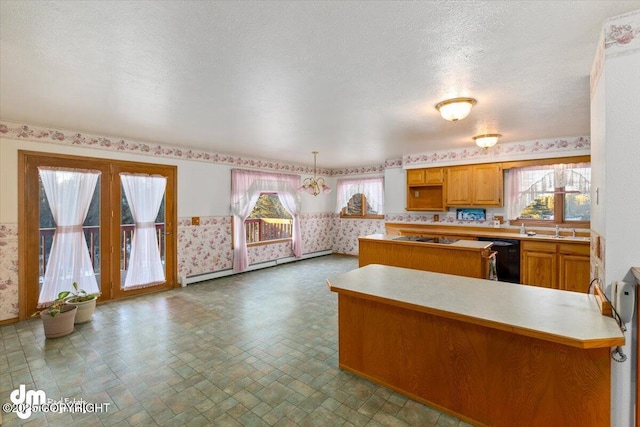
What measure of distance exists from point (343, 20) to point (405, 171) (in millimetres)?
4996

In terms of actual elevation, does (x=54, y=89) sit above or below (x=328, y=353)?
above

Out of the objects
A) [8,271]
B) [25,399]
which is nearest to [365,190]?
[8,271]

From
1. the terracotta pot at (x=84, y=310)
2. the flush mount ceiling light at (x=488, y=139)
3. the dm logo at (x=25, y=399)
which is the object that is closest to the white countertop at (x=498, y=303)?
the dm logo at (x=25, y=399)

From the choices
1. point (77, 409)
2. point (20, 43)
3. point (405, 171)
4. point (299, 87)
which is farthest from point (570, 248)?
point (20, 43)

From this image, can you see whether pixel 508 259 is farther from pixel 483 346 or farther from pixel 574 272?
pixel 483 346

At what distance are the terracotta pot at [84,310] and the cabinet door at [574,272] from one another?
647 cm

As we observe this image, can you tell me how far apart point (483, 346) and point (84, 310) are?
14.1ft

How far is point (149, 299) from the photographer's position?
14.7ft

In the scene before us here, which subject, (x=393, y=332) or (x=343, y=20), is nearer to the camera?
(x=343, y=20)

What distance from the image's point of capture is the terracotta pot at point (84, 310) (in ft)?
11.6

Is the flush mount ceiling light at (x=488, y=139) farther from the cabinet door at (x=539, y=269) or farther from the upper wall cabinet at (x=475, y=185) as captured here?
the cabinet door at (x=539, y=269)

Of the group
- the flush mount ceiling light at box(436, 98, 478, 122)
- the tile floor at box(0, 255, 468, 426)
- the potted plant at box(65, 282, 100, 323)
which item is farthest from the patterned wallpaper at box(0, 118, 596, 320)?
the flush mount ceiling light at box(436, 98, 478, 122)

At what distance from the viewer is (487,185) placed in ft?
17.1

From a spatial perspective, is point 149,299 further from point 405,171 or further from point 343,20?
point 405,171
